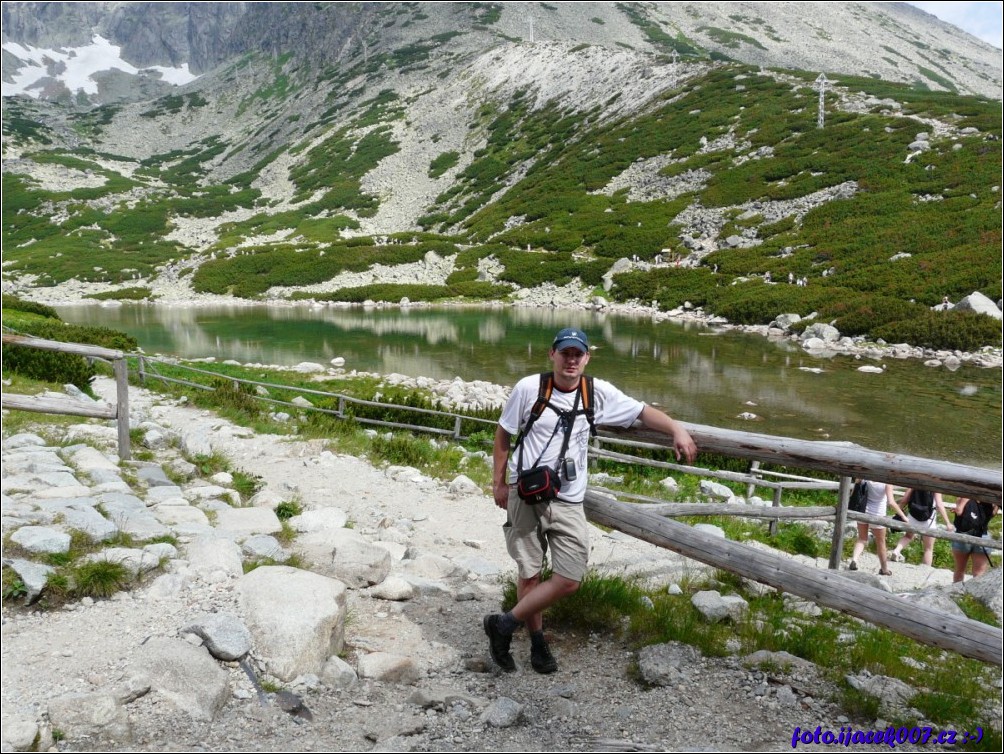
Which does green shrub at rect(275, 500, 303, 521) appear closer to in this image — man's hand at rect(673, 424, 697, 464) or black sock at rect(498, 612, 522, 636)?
black sock at rect(498, 612, 522, 636)

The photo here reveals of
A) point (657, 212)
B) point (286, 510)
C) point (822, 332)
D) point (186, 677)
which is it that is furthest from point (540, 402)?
point (657, 212)

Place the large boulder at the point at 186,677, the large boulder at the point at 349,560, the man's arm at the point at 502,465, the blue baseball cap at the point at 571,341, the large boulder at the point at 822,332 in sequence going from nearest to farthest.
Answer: the large boulder at the point at 186,677 < the blue baseball cap at the point at 571,341 < the man's arm at the point at 502,465 < the large boulder at the point at 349,560 < the large boulder at the point at 822,332

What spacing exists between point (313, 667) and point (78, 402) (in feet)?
23.3

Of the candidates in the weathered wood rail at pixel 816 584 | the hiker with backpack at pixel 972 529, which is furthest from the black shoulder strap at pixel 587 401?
the hiker with backpack at pixel 972 529

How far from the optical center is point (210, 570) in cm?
544

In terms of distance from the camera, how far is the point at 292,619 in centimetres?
460

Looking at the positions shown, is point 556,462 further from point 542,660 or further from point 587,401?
point 542,660

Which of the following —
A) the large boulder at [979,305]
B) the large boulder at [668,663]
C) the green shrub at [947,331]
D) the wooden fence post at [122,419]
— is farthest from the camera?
the large boulder at [979,305]

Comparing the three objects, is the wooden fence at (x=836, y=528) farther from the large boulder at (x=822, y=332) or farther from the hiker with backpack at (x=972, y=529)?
the large boulder at (x=822, y=332)

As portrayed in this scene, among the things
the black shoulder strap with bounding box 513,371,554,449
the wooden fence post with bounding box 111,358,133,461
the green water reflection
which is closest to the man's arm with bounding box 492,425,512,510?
the black shoulder strap with bounding box 513,371,554,449

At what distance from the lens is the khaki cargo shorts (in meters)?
4.84

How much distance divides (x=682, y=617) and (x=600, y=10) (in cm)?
21193

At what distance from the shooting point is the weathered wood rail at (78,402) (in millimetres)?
8070

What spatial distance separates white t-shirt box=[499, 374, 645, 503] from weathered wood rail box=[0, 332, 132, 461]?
660 cm
